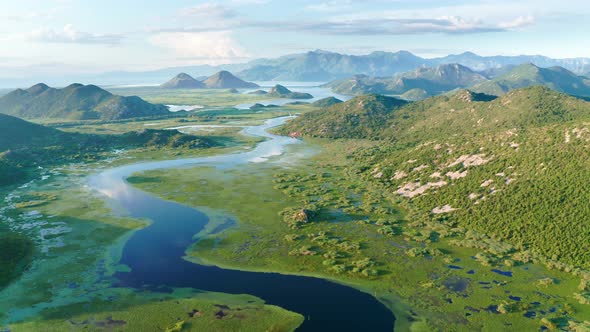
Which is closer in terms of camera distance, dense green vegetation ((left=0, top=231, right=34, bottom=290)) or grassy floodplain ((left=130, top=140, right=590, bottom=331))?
grassy floodplain ((left=130, top=140, right=590, bottom=331))

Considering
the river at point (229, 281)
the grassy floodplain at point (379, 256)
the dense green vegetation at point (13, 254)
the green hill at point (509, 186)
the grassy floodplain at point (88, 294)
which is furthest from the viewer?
the green hill at point (509, 186)

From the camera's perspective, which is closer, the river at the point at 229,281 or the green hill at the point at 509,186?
the river at the point at 229,281

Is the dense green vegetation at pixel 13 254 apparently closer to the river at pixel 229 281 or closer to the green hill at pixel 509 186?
the river at pixel 229 281

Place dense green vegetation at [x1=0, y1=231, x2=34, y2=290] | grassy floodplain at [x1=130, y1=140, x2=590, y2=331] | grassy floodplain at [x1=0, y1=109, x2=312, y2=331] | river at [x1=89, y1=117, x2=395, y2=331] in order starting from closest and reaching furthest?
grassy floodplain at [x1=0, y1=109, x2=312, y2=331], grassy floodplain at [x1=130, y1=140, x2=590, y2=331], river at [x1=89, y1=117, x2=395, y2=331], dense green vegetation at [x1=0, y1=231, x2=34, y2=290]

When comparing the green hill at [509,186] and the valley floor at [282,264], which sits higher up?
the green hill at [509,186]

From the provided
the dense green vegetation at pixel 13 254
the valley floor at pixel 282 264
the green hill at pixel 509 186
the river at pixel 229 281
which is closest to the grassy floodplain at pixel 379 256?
the valley floor at pixel 282 264

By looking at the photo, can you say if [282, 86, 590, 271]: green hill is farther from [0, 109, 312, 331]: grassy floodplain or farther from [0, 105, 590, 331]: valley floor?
[0, 109, 312, 331]: grassy floodplain

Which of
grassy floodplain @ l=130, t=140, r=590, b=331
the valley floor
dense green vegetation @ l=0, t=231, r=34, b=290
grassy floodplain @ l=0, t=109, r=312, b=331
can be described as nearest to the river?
the valley floor

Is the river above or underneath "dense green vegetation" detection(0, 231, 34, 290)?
underneath

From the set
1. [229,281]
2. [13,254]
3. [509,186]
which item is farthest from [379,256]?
Answer: [13,254]
